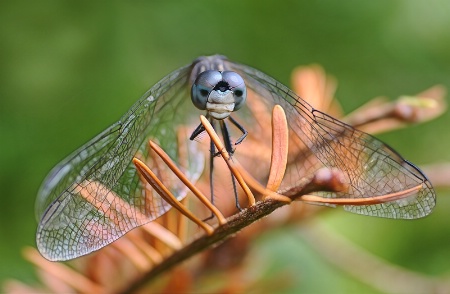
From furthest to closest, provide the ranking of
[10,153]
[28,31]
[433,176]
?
1. [28,31]
2. [10,153]
3. [433,176]

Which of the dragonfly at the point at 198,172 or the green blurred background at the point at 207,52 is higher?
the green blurred background at the point at 207,52

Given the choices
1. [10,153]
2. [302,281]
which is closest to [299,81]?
[302,281]

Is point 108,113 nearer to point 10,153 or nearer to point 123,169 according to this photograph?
point 10,153

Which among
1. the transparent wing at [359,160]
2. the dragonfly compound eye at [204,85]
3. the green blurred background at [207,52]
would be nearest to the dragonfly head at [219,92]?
the dragonfly compound eye at [204,85]

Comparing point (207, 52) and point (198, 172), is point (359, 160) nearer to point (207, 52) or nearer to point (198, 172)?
point (198, 172)

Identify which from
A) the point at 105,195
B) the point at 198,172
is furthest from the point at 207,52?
the point at 105,195

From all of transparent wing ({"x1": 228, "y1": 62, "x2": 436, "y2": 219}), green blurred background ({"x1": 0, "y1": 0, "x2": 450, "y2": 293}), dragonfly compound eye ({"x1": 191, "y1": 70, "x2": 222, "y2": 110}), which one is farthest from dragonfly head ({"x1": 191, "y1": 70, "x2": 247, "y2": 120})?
green blurred background ({"x1": 0, "y1": 0, "x2": 450, "y2": 293})

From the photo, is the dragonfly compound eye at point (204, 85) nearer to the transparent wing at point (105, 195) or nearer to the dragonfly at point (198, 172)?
the dragonfly at point (198, 172)
